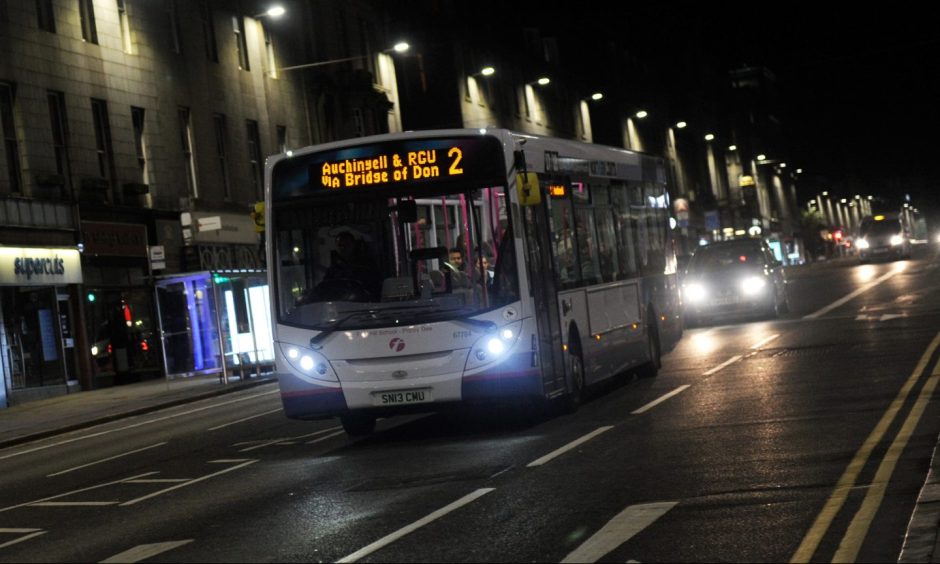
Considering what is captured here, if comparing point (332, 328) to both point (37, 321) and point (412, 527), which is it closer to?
point (412, 527)

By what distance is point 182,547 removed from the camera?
9.41m

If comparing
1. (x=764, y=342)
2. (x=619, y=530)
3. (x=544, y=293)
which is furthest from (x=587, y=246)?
(x=619, y=530)

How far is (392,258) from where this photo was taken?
14.6 meters

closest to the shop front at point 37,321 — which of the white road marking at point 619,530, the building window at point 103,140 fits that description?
the building window at point 103,140

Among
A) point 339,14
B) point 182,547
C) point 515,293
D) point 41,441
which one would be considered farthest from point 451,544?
point 339,14

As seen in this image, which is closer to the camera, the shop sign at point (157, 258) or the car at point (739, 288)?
the shop sign at point (157, 258)

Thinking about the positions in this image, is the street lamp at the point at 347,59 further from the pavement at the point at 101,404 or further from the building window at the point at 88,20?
the pavement at the point at 101,404

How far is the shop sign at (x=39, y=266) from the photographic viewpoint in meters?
33.3

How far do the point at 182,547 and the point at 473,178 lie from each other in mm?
6231

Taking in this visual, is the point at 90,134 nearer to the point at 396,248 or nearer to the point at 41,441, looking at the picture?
the point at 41,441

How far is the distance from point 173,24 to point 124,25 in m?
2.79

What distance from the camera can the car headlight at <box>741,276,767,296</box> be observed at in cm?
Answer: 3325

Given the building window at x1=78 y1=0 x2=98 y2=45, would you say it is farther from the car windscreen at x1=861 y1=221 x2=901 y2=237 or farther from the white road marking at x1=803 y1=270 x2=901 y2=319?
the car windscreen at x1=861 y1=221 x2=901 y2=237

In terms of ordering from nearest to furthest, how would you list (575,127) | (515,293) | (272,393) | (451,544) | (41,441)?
(451,544) → (515,293) → (41,441) → (272,393) → (575,127)
